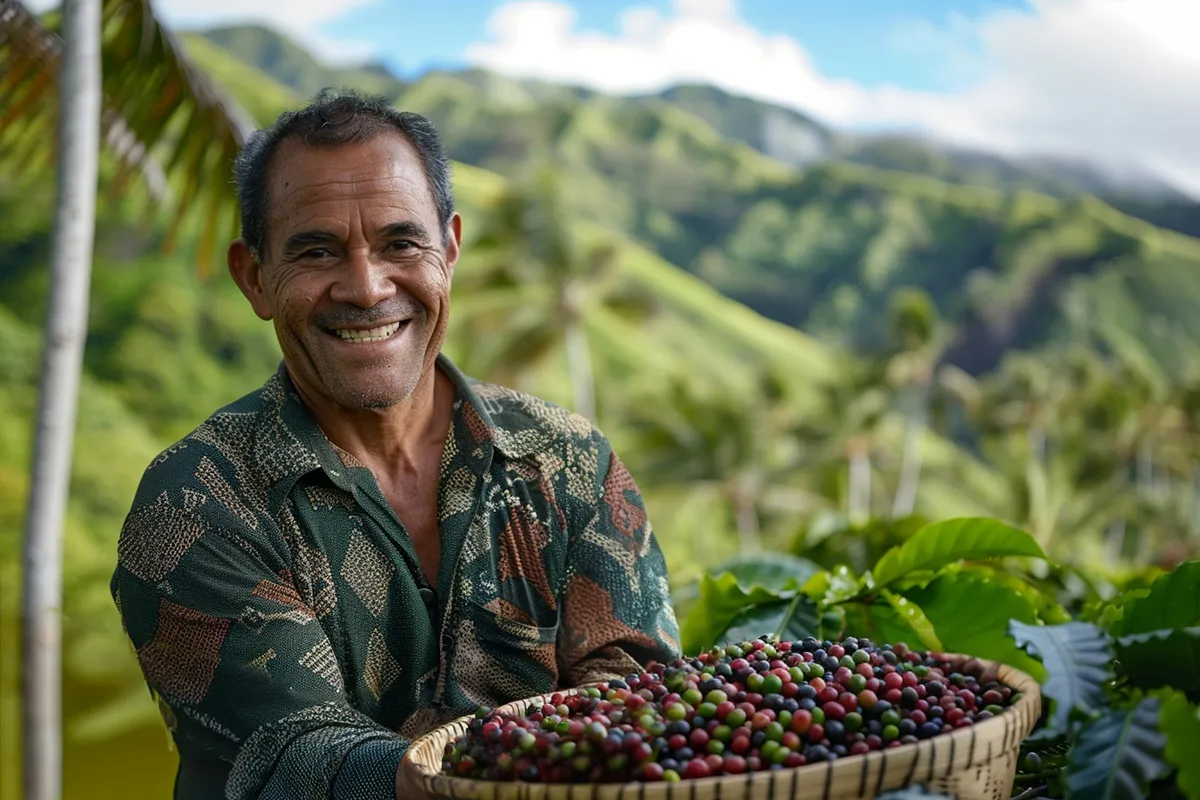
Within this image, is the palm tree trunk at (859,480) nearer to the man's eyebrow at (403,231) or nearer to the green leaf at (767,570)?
the green leaf at (767,570)

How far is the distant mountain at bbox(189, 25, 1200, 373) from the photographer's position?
7244 centimetres

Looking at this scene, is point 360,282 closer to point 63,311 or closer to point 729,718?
point 729,718

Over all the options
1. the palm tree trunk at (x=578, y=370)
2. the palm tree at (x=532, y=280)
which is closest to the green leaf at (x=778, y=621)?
the palm tree trunk at (x=578, y=370)

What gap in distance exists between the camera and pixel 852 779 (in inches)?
48.9

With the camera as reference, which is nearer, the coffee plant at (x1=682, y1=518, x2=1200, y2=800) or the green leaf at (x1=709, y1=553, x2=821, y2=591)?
the coffee plant at (x1=682, y1=518, x2=1200, y2=800)

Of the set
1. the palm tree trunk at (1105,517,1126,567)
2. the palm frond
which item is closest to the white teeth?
the palm frond

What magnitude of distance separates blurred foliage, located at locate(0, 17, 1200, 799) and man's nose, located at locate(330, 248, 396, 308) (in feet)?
2.47

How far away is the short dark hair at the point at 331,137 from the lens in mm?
1816

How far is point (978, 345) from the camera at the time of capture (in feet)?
239

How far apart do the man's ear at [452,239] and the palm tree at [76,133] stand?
336 cm

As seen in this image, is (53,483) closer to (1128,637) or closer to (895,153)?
(1128,637)

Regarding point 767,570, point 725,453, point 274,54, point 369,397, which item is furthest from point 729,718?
point 274,54

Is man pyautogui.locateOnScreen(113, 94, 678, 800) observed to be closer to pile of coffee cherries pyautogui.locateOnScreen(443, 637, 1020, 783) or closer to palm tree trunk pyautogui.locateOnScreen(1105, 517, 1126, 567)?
pile of coffee cherries pyautogui.locateOnScreen(443, 637, 1020, 783)

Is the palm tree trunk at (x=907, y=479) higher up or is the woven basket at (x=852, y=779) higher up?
the woven basket at (x=852, y=779)
